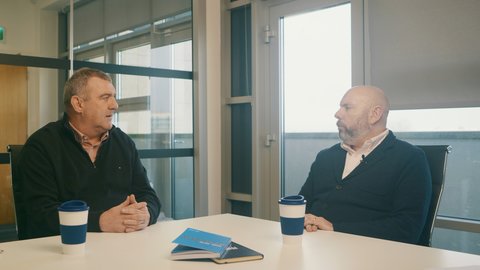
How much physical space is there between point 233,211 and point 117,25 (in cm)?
190

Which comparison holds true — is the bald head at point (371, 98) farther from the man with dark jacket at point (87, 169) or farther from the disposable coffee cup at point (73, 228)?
the disposable coffee cup at point (73, 228)

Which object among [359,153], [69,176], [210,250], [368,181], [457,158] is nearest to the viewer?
[210,250]

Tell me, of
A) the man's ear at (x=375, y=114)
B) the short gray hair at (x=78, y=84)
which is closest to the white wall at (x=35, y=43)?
the short gray hair at (x=78, y=84)

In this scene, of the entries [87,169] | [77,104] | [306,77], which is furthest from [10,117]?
[306,77]

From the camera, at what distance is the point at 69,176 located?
2.00 m

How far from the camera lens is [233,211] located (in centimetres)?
424

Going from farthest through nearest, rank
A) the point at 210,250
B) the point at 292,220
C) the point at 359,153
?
the point at 359,153, the point at 292,220, the point at 210,250

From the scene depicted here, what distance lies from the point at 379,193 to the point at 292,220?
2.46ft

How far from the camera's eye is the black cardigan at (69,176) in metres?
1.85

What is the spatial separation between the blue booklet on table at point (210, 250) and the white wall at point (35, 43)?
7.07ft

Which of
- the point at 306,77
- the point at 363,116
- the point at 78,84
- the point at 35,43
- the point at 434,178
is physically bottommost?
the point at 434,178

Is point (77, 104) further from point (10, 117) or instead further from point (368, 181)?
point (368, 181)

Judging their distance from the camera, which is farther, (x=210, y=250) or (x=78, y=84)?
(x=78, y=84)

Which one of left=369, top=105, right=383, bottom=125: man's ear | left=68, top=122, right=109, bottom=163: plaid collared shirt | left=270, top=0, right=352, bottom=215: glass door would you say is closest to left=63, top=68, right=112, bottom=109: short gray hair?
left=68, top=122, right=109, bottom=163: plaid collared shirt
